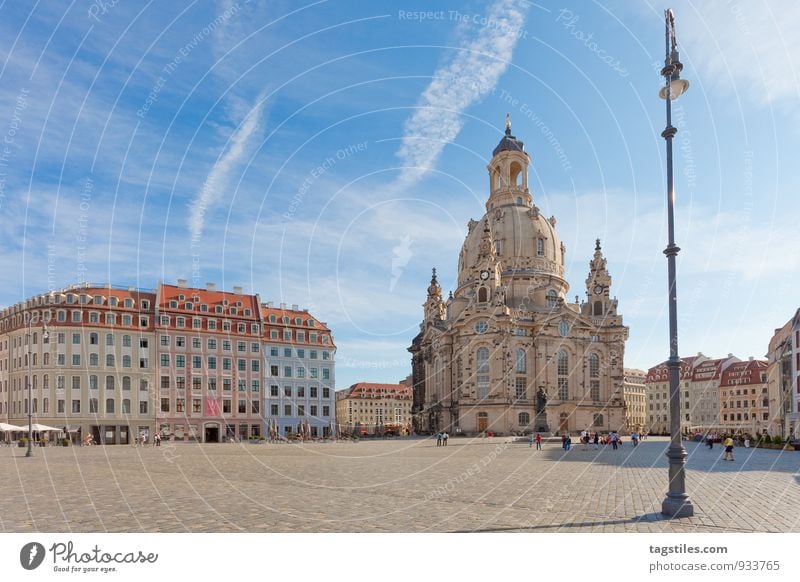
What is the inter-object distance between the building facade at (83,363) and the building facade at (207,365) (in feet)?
6.30

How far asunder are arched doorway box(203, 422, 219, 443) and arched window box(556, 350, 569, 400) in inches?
2077

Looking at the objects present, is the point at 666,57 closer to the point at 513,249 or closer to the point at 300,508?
the point at 300,508

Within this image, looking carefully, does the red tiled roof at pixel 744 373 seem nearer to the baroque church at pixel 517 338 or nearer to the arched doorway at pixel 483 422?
the baroque church at pixel 517 338

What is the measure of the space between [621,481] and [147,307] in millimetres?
63050

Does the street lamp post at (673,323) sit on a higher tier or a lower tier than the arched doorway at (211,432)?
higher

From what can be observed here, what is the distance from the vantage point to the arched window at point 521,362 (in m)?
99.1

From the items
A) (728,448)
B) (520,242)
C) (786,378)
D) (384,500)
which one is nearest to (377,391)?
(520,242)

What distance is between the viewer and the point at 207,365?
75.9m

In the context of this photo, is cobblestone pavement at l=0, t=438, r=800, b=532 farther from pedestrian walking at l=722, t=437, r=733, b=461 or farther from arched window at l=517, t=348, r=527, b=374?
arched window at l=517, t=348, r=527, b=374

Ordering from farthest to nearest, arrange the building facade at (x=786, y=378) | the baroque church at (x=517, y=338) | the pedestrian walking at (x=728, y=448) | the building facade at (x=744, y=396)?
the building facade at (x=744, y=396) < the baroque church at (x=517, y=338) < the building facade at (x=786, y=378) < the pedestrian walking at (x=728, y=448)

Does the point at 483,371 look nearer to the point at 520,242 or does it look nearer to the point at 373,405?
the point at 520,242
